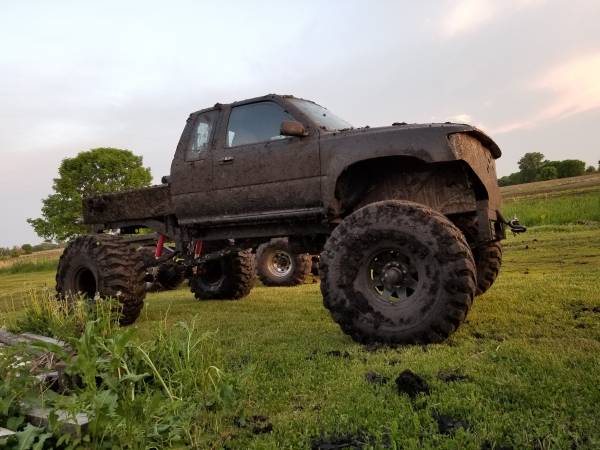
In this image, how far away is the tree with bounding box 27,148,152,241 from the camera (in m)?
38.0

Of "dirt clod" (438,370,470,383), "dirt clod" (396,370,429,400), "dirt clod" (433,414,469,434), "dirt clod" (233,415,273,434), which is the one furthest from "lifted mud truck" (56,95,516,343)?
"dirt clod" (233,415,273,434)

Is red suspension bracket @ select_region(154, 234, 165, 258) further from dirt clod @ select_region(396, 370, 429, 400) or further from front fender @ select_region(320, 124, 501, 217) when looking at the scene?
dirt clod @ select_region(396, 370, 429, 400)

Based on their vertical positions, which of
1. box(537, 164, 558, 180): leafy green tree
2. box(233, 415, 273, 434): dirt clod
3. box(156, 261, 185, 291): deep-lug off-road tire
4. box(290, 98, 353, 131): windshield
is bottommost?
box(233, 415, 273, 434): dirt clod

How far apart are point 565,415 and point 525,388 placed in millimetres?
321

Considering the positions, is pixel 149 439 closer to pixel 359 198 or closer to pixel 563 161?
pixel 359 198

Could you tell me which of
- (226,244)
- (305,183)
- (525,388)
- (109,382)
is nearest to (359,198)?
(305,183)

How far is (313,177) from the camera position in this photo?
500 centimetres

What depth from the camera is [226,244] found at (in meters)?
6.78

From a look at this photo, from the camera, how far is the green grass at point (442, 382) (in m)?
2.29

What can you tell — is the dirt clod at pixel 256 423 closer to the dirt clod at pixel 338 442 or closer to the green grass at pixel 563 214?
the dirt clod at pixel 338 442

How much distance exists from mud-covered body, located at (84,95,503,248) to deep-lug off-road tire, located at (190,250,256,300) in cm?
155

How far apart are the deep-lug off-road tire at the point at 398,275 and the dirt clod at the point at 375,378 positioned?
0.81 metres

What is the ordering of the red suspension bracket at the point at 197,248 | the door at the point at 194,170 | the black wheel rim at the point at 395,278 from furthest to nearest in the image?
the red suspension bracket at the point at 197,248 → the door at the point at 194,170 → the black wheel rim at the point at 395,278

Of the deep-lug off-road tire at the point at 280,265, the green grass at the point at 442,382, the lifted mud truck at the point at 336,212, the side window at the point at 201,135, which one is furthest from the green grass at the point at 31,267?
the green grass at the point at 442,382
